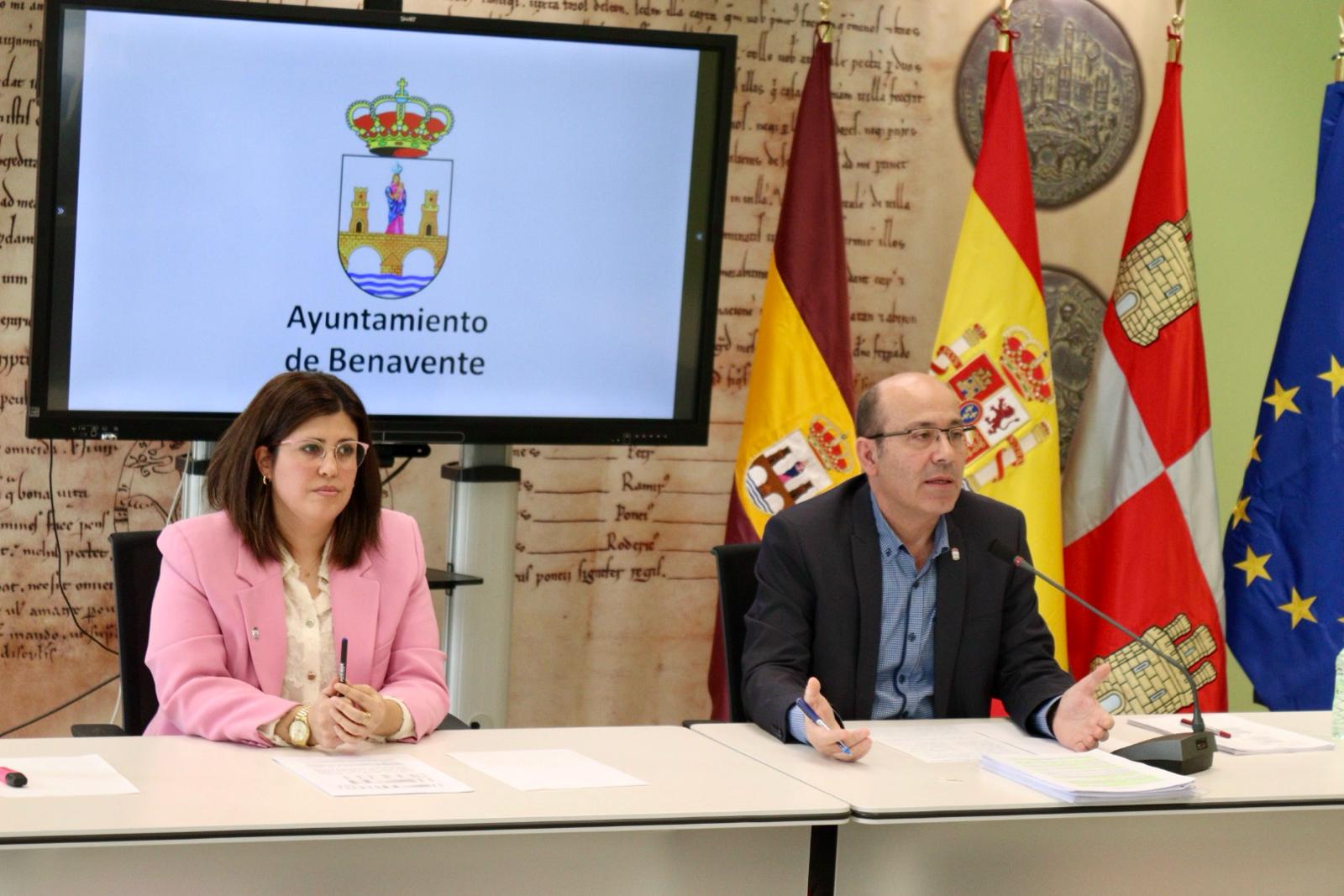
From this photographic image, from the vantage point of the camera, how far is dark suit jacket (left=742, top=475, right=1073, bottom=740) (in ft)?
9.57

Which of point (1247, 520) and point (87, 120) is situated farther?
point (1247, 520)

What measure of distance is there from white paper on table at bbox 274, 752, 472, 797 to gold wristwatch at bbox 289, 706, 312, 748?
0.08ft

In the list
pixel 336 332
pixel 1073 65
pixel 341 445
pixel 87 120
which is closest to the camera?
pixel 341 445

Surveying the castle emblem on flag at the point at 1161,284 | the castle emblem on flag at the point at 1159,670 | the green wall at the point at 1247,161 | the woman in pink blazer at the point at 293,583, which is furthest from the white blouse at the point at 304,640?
the green wall at the point at 1247,161

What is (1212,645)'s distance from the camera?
409 cm

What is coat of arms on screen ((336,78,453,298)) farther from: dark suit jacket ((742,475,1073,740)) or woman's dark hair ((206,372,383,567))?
dark suit jacket ((742,475,1073,740))

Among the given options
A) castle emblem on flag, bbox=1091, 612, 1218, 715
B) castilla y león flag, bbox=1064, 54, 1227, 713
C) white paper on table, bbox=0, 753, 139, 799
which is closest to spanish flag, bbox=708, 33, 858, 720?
castilla y león flag, bbox=1064, 54, 1227, 713

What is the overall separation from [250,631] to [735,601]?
2.99ft

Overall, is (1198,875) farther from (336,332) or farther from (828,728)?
(336,332)

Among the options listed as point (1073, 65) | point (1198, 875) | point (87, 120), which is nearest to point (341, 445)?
point (87, 120)

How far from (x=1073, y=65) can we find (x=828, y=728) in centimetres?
278

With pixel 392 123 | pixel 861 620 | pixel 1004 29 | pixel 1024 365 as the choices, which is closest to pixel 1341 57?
pixel 1004 29

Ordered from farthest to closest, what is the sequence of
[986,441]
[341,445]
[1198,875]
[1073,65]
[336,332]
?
[1073,65], [986,441], [336,332], [341,445], [1198,875]

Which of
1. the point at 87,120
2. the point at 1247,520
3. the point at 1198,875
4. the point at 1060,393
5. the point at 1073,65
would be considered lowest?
the point at 1198,875
